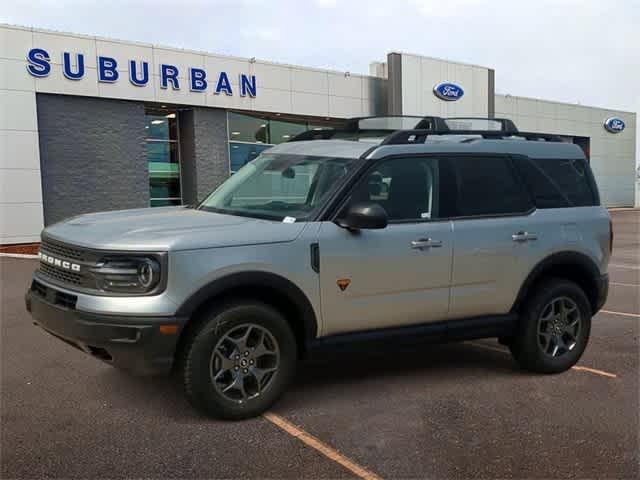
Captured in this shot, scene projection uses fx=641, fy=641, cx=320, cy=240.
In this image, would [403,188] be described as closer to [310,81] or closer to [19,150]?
[19,150]

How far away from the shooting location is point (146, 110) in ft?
70.1

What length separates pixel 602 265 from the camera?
5766 millimetres

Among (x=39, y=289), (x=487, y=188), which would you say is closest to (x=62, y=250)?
(x=39, y=289)

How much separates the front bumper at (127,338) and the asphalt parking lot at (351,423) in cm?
48

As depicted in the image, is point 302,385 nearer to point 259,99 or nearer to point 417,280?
point 417,280

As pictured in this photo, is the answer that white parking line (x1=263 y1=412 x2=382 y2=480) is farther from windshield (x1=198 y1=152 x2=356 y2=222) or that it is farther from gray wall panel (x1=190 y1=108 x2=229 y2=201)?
gray wall panel (x1=190 y1=108 x2=229 y2=201)

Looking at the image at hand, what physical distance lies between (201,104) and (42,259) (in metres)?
18.0

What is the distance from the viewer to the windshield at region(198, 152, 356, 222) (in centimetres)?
467

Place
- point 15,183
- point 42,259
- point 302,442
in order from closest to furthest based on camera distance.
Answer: point 302,442
point 42,259
point 15,183

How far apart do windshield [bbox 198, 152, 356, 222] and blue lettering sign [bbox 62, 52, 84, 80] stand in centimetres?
Answer: 1522

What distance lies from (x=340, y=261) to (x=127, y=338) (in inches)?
59.2

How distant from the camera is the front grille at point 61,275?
4121 millimetres

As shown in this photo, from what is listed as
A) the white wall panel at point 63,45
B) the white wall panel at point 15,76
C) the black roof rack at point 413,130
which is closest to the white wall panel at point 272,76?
the white wall panel at point 63,45

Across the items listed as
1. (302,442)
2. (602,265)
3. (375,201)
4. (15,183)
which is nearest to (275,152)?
(375,201)
